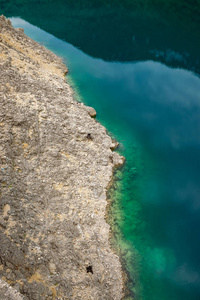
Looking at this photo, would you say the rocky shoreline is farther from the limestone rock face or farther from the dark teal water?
the dark teal water

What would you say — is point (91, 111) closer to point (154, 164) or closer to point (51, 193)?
point (154, 164)

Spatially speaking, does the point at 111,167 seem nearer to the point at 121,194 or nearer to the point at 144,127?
the point at 121,194

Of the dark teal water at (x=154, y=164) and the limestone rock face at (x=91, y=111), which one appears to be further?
the limestone rock face at (x=91, y=111)

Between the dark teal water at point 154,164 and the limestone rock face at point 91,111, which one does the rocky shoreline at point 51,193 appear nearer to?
the limestone rock face at point 91,111

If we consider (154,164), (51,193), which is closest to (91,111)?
(154,164)

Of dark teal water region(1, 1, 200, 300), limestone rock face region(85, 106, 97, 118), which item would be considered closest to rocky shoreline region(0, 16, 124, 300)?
limestone rock face region(85, 106, 97, 118)

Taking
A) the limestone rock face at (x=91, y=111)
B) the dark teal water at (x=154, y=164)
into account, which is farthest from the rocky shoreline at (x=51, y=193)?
the dark teal water at (x=154, y=164)
